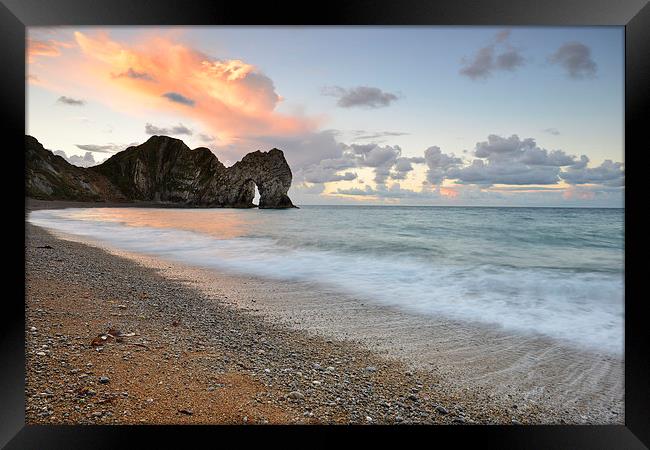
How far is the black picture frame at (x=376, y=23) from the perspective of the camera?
1643 mm

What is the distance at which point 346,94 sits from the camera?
8.46m

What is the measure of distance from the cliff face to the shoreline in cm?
2009

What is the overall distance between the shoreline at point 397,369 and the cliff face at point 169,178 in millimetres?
20094

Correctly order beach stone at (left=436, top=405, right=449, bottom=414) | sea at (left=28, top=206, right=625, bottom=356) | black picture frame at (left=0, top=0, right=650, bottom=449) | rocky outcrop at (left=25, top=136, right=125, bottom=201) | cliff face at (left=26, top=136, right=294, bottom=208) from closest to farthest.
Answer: black picture frame at (left=0, top=0, right=650, bottom=449), beach stone at (left=436, top=405, right=449, bottom=414), sea at (left=28, top=206, right=625, bottom=356), cliff face at (left=26, top=136, right=294, bottom=208), rocky outcrop at (left=25, top=136, right=125, bottom=201)

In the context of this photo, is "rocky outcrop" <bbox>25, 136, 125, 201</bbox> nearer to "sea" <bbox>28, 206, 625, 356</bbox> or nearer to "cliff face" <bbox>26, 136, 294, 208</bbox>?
"cliff face" <bbox>26, 136, 294, 208</bbox>

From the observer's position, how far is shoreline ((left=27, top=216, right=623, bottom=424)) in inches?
68.5

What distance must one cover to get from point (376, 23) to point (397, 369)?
6.67 feet

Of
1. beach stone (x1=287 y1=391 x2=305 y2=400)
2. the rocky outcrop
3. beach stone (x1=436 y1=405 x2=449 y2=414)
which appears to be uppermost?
the rocky outcrop

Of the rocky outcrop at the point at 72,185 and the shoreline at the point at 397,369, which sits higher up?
the rocky outcrop at the point at 72,185

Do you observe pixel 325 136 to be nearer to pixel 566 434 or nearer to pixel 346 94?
pixel 346 94

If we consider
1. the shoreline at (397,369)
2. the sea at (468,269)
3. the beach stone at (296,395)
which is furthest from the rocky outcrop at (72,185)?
the beach stone at (296,395)

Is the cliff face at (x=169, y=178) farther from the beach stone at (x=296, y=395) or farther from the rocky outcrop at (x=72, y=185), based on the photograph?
the beach stone at (x=296, y=395)

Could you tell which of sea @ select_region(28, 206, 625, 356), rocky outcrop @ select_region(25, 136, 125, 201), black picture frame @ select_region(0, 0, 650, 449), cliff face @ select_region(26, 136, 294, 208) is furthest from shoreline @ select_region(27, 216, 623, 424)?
rocky outcrop @ select_region(25, 136, 125, 201)

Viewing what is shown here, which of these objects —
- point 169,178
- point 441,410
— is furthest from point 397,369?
point 169,178
